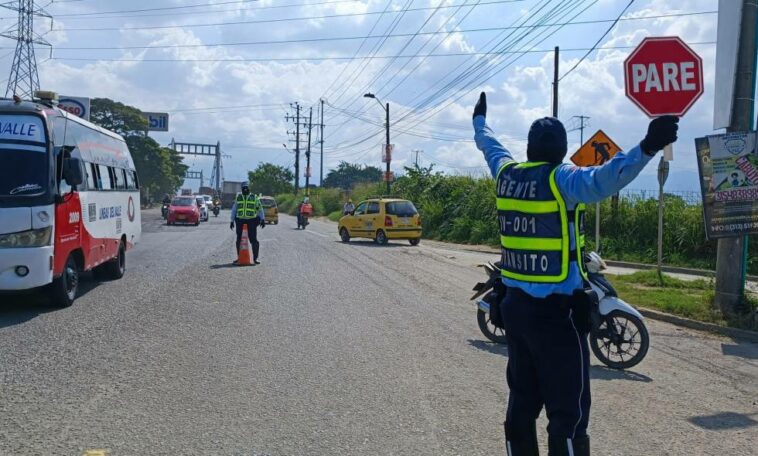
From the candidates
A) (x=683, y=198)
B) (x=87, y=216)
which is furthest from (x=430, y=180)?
(x=87, y=216)

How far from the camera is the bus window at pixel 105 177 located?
1240 centimetres

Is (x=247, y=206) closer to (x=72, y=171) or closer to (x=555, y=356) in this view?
(x=72, y=171)

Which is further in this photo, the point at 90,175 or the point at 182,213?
the point at 182,213

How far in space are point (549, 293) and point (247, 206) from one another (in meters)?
13.9

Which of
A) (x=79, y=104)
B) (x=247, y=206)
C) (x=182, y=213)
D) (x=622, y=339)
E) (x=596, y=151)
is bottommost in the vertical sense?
(x=622, y=339)

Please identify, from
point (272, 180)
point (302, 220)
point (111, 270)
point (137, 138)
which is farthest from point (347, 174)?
point (111, 270)

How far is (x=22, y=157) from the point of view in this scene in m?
9.54

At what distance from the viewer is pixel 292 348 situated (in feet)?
25.0

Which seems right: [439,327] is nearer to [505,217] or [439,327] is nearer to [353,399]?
[353,399]

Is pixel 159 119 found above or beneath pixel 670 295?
above

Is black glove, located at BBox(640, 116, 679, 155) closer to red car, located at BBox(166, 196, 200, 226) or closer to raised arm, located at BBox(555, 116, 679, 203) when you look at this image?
raised arm, located at BBox(555, 116, 679, 203)

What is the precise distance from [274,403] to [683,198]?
19955 millimetres

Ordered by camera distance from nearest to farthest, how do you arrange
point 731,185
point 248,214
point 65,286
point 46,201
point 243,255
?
1. point 46,201
2. point 65,286
3. point 731,185
4. point 243,255
5. point 248,214

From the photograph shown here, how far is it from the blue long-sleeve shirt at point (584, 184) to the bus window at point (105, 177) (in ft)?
34.3
